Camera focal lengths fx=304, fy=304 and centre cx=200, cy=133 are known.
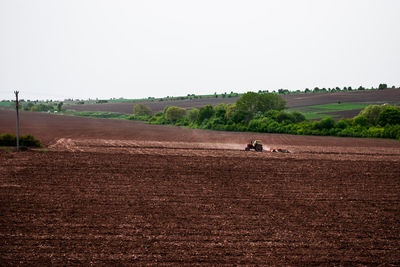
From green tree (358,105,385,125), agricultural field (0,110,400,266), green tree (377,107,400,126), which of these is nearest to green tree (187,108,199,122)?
green tree (358,105,385,125)

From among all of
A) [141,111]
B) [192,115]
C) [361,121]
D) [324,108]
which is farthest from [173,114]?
[361,121]

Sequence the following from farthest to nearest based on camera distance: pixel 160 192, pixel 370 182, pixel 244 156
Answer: pixel 244 156, pixel 370 182, pixel 160 192

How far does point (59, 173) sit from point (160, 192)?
29.5 ft

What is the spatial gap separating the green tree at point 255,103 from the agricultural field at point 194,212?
47.2 meters

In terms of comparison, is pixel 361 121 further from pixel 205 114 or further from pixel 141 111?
pixel 141 111

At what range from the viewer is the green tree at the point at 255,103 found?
74.8 meters

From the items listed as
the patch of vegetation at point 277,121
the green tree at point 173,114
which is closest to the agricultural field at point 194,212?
the patch of vegetation at point 277,121

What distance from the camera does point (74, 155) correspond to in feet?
99.1

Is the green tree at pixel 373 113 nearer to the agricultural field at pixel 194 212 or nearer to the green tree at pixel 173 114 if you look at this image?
the agricultural field at pixel 194 212

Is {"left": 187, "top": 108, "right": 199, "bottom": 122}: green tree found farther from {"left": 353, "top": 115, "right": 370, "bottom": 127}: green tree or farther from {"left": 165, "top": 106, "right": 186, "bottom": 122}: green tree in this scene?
{"left": 353, "top": 115, "right": 370, "bottom": 127}: green tree

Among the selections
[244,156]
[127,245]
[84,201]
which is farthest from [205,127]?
[127,245]

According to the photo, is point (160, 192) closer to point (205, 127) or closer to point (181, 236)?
point (181, 236)

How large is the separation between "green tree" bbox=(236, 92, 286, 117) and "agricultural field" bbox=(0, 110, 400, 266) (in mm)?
47204

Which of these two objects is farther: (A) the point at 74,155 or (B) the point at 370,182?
(A) the point at 74,155
